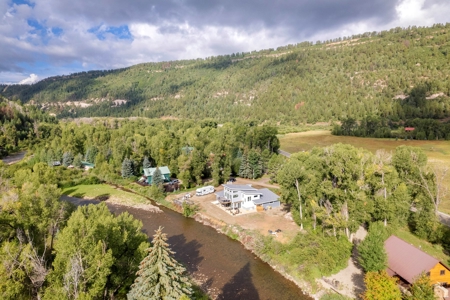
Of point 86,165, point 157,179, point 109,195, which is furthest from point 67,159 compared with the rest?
point 157,179

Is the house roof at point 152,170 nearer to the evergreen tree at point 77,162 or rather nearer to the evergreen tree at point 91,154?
the evergreen tree at point 91,154

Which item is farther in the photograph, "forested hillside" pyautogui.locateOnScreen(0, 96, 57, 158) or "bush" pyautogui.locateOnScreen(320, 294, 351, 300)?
"forested hillside" pyautogui.locateOnScreen(0, 96, 57, 158)

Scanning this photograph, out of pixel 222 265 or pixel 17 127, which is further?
pixel 17 127

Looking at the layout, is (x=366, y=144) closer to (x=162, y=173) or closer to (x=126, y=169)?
(x=162, y=173)

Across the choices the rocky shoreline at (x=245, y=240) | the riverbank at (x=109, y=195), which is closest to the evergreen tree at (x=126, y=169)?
the riverbank at (x=109, y=195)

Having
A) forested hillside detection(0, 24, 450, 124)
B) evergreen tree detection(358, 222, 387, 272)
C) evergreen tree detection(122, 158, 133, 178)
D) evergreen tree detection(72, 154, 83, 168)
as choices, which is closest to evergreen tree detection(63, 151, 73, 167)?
evergreen tree detection(72, 154, 83, 168)

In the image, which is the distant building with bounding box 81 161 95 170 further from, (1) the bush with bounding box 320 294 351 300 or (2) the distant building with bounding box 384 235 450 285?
(2) the distant building with bounding box 384 235 450 285

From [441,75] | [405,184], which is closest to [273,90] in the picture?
[441,75]
